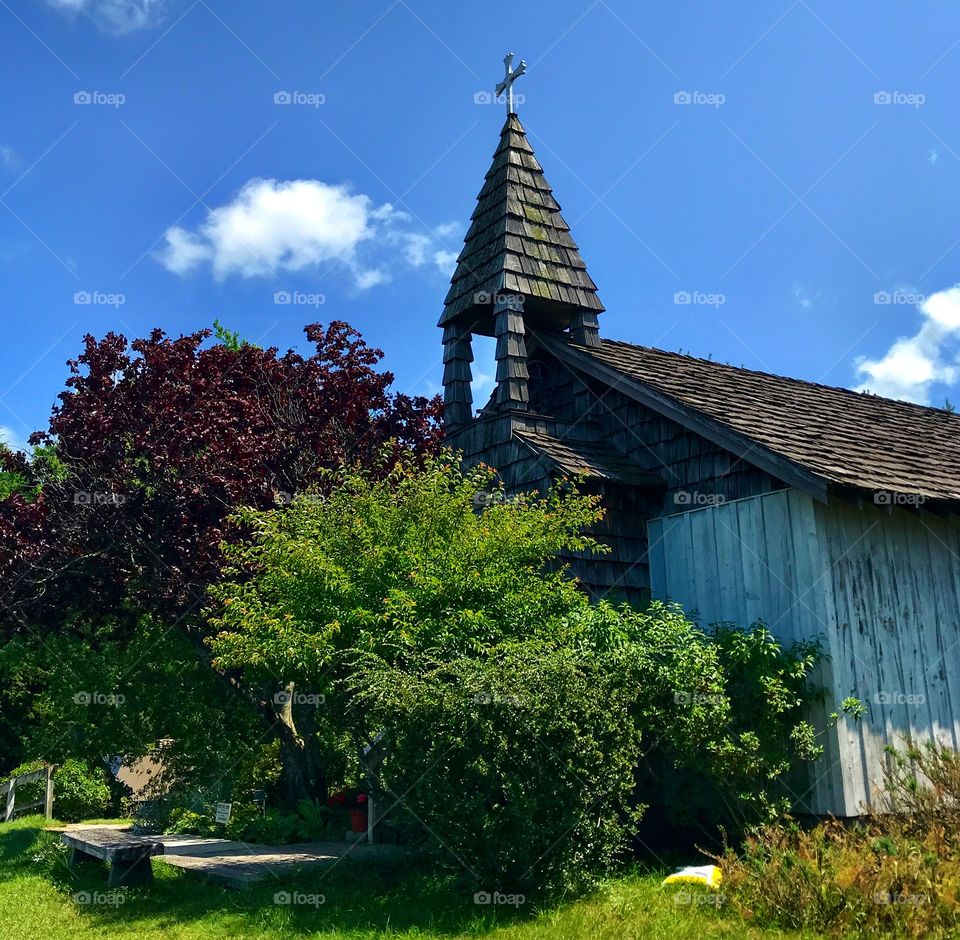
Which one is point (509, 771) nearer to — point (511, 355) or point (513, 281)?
point (511, 355)

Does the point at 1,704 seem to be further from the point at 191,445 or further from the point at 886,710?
the point at 886,710

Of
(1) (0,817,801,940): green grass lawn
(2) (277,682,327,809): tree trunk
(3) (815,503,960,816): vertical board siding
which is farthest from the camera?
(2) (277,682,327,809): tree trunk

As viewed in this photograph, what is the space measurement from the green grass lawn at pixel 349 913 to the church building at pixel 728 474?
3.53 m

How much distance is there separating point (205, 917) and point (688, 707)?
5228mm

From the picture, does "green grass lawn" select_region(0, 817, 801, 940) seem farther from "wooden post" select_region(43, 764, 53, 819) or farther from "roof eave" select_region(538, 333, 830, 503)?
"wooden post" select_region(43, 764, 53, 819)

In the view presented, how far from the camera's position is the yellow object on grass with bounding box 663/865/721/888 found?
364 inches

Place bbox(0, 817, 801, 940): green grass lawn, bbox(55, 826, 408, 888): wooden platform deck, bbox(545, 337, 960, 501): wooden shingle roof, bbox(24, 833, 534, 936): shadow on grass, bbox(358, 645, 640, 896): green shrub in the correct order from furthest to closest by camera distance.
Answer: bbox(545, 337, 960, 501): wooden shingle roof < bbox(55, 826, 408, 888): wooden platform deck < bbox(358, 645, 640, 896): green shrub < bbox(24, 833, 534, 936): shadow on grass < bbox(0, 817, 801, 940): green grass lawn

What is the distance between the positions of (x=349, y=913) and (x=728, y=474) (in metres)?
7.19

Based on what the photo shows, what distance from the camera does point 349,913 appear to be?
8.80m

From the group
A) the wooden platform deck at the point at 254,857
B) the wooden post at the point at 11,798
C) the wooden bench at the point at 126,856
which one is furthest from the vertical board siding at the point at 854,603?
the wooden post at the point at 11,798

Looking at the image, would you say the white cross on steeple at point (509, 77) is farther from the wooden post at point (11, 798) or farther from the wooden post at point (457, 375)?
the wooden post at point (11, 798)

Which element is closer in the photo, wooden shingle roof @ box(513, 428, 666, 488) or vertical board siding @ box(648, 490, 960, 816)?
vertical board siding @ box(648, 490, 960, 816)

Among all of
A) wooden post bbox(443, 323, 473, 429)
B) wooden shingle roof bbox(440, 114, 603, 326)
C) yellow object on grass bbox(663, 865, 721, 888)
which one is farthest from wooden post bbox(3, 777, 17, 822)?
yellow object on grass bbox(663, 865, 721, 888)

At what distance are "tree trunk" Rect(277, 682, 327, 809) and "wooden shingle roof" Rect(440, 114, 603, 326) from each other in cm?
742
